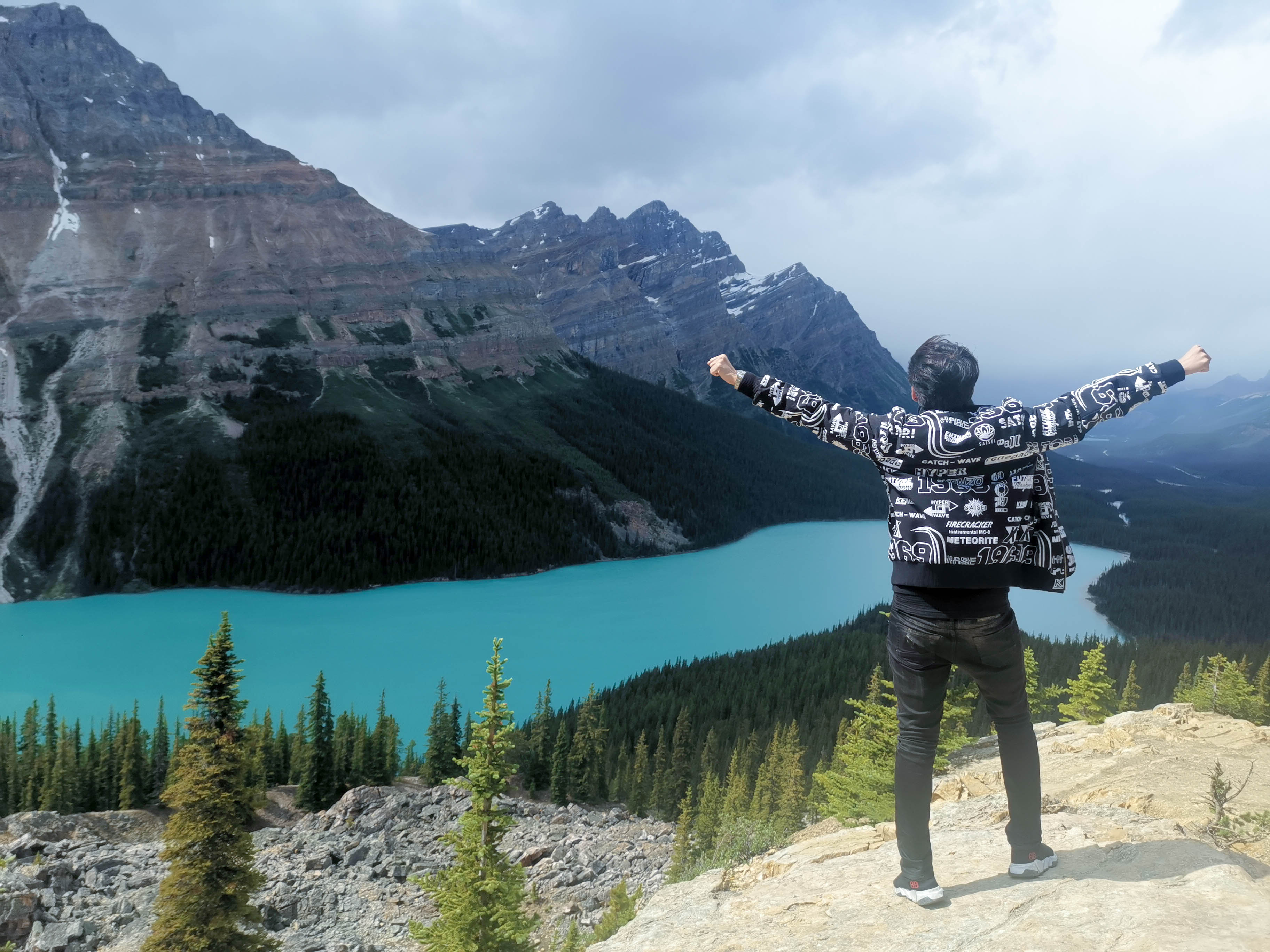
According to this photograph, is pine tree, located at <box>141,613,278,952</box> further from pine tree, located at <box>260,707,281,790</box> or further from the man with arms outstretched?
pine tree, located at <box>260,707,281,790</box>

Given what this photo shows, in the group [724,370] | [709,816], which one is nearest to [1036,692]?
[709,816]

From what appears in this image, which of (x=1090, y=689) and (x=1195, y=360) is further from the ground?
(x=1195, y=360)

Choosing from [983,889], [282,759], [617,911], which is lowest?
[282,759]

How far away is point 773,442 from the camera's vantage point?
197625mm

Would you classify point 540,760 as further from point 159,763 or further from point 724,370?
point 724,370

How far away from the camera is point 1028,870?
5.21m

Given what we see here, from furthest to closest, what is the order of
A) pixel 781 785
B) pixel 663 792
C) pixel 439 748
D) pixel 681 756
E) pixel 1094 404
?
pixel 681 756 → pixel 439 748 → pixel 663 792 → pixel 781 785 → pixel 1094 404

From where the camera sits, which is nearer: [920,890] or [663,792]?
[920,890]

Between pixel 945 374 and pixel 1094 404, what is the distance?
34.2 inches

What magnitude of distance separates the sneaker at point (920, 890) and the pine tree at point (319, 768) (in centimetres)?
3876

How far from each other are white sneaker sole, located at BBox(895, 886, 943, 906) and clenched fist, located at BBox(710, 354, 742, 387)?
3.64 m

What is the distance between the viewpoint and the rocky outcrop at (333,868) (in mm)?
23250

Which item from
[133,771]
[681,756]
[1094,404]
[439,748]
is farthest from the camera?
[681,756]

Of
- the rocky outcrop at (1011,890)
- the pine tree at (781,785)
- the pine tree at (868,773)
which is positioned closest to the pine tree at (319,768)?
the pine tree at (781,785)
